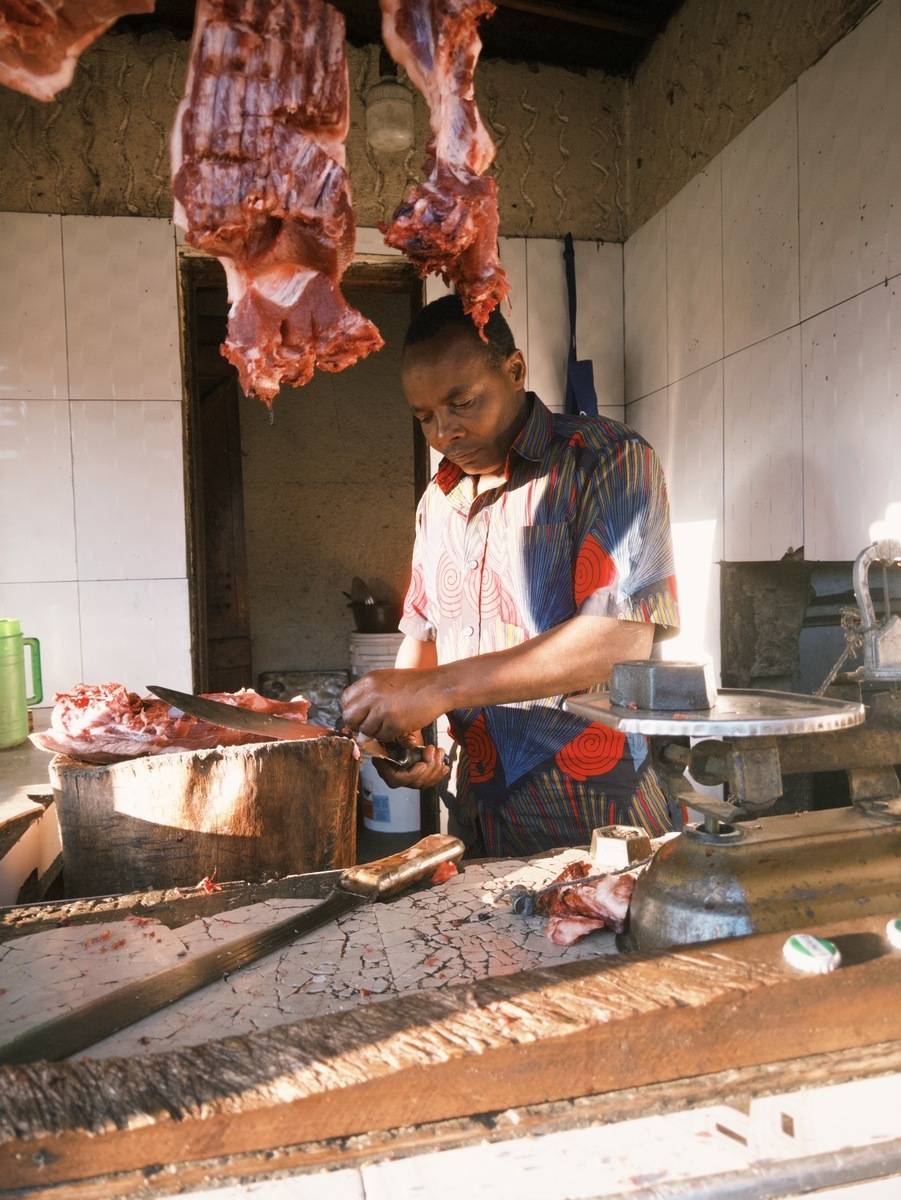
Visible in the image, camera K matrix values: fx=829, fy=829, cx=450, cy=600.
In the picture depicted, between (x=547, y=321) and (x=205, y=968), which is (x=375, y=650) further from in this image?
(x=205, y=968)

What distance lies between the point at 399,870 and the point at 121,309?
317 cm

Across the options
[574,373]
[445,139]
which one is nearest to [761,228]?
[574,373]

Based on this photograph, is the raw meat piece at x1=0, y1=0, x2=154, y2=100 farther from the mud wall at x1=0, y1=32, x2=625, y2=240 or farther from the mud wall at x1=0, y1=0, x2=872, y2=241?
the mud wall at x1=0, y1=32, x2=625, y2=240

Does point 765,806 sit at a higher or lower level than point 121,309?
lower

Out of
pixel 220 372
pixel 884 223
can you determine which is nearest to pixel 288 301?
pixel 884 223

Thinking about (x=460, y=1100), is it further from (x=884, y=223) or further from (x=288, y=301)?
(x=884, y=223)

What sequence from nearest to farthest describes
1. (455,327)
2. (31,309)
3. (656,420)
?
(455,327) < (31,309) < (656,420)

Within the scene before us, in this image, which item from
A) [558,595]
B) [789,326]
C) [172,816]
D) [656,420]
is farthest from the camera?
[656,420]

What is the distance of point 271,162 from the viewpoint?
1.36 m

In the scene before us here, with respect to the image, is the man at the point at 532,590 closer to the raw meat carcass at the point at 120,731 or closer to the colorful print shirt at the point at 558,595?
the colorful print shirt at the point at 558,595

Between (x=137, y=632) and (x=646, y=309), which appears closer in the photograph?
(x=137, y=632)

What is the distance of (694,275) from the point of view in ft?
11.4

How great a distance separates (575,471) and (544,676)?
22.2 inches

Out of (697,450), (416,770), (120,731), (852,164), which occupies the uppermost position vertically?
(852,164)
